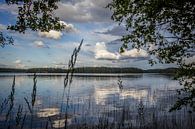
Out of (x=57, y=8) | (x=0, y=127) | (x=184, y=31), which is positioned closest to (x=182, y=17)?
(x=184, y=31)

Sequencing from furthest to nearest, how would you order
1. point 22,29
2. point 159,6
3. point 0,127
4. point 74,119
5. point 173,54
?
point 74,119 → point 0,127 → point 22,29 → point 173,54 → point 159,6

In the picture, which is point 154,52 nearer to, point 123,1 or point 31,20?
point 123,1

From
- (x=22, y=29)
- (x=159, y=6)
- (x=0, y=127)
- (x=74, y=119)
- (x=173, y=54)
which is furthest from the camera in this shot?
(x=74, y=119)

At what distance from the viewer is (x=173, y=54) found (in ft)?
43.8

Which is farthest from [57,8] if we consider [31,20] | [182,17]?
[182,17]

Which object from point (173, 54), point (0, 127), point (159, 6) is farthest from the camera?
point (0, 127)

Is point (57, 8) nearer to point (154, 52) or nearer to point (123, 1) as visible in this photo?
point (123, 1)

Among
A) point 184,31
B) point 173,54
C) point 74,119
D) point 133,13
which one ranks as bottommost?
point 74,119

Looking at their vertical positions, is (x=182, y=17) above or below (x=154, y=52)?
above

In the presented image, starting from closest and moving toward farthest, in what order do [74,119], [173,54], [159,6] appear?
[159,6]
[173,54]
[74,119]

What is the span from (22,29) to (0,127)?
25.3 ft

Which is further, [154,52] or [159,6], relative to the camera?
[154,52]

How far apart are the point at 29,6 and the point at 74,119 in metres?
11.7

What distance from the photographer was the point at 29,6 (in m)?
14.2
